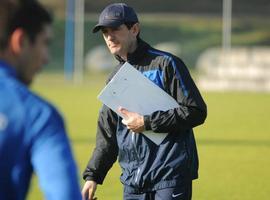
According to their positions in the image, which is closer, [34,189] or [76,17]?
[34,189]

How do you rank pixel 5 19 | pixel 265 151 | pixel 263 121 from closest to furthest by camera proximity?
pixel 5 19 < pixel 265 151 < pixel 263 121

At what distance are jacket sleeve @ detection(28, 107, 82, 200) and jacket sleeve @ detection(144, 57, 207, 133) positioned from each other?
253cm

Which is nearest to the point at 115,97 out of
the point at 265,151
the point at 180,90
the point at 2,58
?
the point at 180,90

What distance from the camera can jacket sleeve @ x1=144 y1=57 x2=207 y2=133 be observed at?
509cm

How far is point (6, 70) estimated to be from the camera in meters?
2.63

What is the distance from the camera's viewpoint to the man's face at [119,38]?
5.17 meters

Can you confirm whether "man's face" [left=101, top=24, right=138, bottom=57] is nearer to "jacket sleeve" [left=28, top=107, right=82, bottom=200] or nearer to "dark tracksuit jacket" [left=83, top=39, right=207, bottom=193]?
"dark tracksuit jacket" [left=83, top=39, right=207, bottom=193]

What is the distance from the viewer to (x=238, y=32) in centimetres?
3297

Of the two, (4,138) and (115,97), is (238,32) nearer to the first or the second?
(115,97)

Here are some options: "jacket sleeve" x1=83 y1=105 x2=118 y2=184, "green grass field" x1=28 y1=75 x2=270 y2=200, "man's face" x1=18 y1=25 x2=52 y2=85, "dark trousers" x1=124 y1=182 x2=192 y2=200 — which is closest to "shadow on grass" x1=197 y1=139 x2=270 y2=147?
"green grass field" x1=28 y1=75 x2=270 y2=200

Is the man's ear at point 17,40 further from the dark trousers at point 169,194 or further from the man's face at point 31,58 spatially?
the dark trousers at point 169,194

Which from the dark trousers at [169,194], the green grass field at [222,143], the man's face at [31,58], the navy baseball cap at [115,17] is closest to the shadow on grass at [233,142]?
the green grass field at [222,143]

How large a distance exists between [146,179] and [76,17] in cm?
2688

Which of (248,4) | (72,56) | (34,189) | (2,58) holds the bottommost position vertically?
(34,189)
